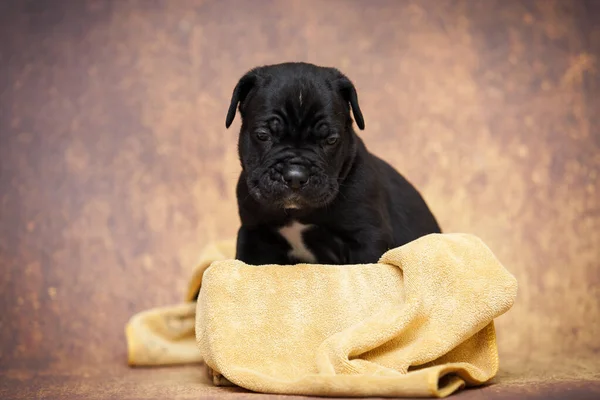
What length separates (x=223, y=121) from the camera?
4.73m

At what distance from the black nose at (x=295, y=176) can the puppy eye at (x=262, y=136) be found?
8.9 inches

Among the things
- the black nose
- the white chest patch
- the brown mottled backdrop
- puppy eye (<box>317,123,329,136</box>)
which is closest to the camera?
the black nose

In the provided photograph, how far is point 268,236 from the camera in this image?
3.47 metres

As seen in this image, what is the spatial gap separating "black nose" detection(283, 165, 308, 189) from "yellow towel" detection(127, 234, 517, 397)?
1.06 feet

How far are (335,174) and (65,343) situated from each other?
1738mm

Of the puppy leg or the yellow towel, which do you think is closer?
the yellow towel

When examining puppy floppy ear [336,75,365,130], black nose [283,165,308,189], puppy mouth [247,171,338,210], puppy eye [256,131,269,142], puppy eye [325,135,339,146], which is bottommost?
puppy mouth [247,171,338,210]

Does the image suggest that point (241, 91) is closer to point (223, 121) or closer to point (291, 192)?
point (291, 192)

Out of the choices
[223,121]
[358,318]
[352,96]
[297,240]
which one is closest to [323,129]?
[352,96]

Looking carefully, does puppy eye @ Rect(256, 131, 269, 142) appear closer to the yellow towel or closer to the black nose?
the black nose

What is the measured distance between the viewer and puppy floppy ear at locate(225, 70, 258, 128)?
3215mm

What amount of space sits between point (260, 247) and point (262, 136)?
0.55 metres

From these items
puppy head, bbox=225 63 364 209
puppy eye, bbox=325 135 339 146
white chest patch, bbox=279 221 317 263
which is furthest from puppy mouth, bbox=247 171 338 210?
white chest patch, bbox=279 221 317 263

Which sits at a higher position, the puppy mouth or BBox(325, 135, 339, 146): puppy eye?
BBox(325, 135, 339, 146): puppy eye
